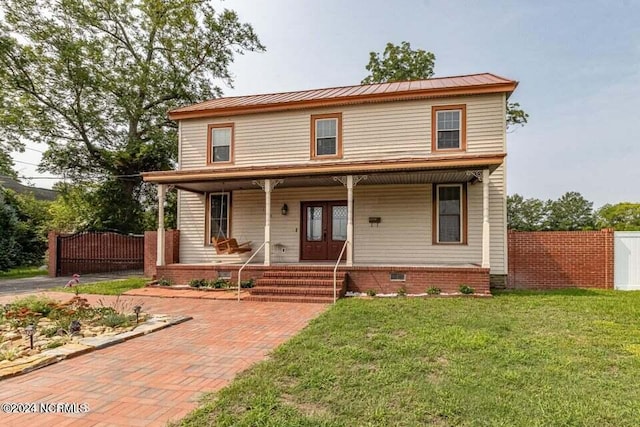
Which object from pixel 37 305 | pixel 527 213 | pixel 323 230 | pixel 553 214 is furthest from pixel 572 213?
pixel 37 305

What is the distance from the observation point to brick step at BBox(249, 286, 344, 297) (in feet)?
29.0

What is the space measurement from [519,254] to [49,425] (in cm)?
1085

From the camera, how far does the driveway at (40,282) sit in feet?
36.0

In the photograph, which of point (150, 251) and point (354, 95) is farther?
point (150, 251)

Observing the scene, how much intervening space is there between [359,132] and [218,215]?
218 inches

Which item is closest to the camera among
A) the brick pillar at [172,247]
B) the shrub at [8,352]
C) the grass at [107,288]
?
the shrub at [8,352]

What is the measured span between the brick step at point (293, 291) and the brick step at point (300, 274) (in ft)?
1.60

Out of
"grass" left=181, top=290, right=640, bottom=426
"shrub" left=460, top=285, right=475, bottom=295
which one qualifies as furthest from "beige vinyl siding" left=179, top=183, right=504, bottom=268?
"grass" left=181, top=290, right=640, bottom=426

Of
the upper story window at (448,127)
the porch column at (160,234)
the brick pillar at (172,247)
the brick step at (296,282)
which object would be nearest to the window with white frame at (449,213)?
the upper story window at (448,127)

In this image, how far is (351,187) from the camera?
32.2 ft

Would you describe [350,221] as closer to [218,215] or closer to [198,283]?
[198,283]

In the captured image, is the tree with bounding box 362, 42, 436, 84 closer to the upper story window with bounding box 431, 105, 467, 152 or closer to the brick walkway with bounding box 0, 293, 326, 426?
the upper story window with bounding box 431, 105, 467, 152

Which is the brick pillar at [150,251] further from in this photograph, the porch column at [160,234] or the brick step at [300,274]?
the brick step at [300,274]

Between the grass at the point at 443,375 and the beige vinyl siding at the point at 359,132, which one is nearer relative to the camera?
the grass at the point at 443,375
